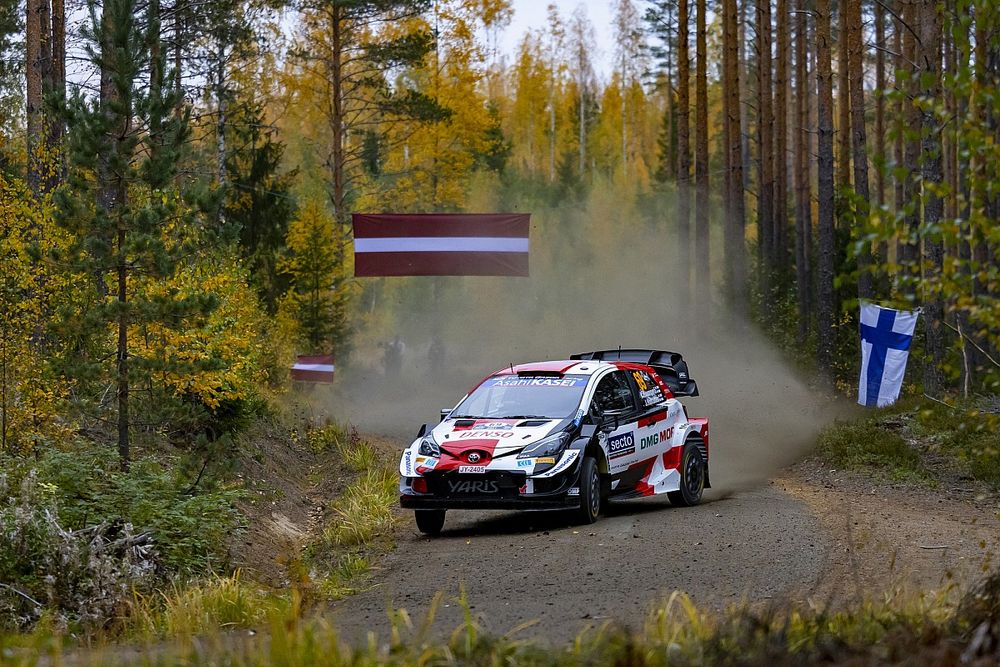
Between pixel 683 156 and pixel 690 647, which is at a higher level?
pixel 683 156

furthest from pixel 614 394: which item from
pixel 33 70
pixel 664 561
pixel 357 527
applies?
pixel 33 70

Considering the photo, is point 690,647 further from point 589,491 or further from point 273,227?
point 273,227

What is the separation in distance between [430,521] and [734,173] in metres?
24.8

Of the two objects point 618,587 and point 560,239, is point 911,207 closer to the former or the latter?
point 618,587

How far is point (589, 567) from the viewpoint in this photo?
1009cm

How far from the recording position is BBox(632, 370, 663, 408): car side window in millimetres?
14320

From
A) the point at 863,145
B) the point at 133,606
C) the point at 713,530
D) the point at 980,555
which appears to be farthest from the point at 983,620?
the point at 863,145

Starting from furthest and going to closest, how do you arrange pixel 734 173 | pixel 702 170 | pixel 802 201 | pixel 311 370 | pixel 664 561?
pixel 802 201 → pixel 734 173 → pixel 702 170 → pixel 311 370 → pixel 664 561

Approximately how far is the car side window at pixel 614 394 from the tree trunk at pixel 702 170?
19.7 meters

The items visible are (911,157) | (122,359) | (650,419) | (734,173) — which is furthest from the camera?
(734,173)

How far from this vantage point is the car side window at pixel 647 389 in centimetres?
1432

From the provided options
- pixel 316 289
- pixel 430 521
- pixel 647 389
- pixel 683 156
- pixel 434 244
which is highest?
pixel 683 156

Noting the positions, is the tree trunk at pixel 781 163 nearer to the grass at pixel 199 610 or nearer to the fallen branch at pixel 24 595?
the grass at pixel 199 610

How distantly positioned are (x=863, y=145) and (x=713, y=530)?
16.7m
